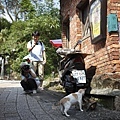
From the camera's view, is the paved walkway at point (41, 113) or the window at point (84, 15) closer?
the paved walkway at point (41, 113)

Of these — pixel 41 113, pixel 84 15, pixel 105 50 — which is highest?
pixel 84 15

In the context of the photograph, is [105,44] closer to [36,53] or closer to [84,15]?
[36,53]

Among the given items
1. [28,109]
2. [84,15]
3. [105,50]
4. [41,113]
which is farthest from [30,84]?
[84,15]

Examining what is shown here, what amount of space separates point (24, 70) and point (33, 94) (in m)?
0.75

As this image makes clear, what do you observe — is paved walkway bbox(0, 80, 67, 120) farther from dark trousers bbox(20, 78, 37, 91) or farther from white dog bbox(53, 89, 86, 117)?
dark trousers bbox(20, 78, 37, 91)

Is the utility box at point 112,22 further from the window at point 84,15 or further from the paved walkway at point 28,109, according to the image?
the window at point 84,15

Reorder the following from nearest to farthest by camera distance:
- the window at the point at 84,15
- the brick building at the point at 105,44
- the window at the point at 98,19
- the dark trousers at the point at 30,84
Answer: the brick building at the point at 105,44 < the window at the point at 98,19 < the dark trousers at the point at 30,84 < the window at the point at 84,15

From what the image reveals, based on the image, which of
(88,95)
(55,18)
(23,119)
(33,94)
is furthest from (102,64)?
(55,18)

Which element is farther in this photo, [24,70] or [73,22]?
[73,22]

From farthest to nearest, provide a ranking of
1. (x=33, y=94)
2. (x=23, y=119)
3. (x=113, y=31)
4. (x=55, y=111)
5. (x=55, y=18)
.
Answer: (x=55, y=18), (x=33, y=94), (x=113, y=31), (x=55, y=111), (x=23, y=119)

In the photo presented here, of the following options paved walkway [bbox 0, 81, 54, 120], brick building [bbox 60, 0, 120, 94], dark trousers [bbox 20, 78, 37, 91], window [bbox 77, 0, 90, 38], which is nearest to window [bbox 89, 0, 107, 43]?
brick building [bbox 60, 0, 120, 94]

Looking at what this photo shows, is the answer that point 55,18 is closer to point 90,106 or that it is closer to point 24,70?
point 24,70

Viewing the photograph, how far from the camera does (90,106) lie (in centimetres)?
526

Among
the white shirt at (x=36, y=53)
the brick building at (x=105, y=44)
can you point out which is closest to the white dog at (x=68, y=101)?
the brick building at (x=105, y=44)
